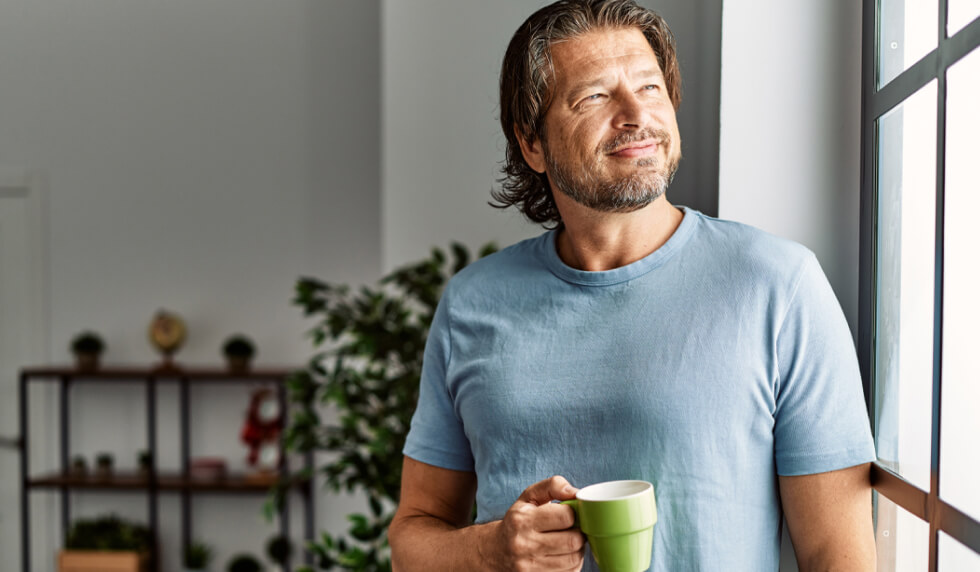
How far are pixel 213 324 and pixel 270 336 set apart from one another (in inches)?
12.1

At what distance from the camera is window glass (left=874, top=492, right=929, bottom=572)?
0.81m

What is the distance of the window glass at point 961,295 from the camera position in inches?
26.4

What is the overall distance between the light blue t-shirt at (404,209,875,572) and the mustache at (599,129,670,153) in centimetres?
11

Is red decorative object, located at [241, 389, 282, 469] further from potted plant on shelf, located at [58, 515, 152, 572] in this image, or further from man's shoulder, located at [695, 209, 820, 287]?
man's shoulder, located at [695, 209, 820, 287]

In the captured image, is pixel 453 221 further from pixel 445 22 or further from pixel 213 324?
pixel 213 324

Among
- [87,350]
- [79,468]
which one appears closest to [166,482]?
[79,468]

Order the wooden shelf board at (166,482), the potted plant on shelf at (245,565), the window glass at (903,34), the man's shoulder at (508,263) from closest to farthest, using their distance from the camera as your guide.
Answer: the window glass at (903,34) < the man's shoulder at (508,263) < the wooden shelf board at (166,482) < the potted plant on shelf at (245,565)

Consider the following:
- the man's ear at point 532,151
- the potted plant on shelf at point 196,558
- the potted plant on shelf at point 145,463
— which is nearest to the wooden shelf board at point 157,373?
the potted plant on shelf at point 145,463

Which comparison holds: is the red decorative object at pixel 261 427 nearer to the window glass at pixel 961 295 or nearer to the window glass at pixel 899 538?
the window glass at pixel 899 538

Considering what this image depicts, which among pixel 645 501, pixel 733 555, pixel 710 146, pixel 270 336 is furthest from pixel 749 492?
pixel 270 336

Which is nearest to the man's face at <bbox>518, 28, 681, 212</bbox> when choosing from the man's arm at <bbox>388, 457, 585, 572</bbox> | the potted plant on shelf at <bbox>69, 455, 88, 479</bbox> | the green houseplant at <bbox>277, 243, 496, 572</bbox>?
the man's arm at <bbox>388, 457, 585, 572</bbox>

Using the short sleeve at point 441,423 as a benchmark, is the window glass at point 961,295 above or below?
above

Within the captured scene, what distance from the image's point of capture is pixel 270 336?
4.12m

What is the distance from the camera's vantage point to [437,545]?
1064 mm
